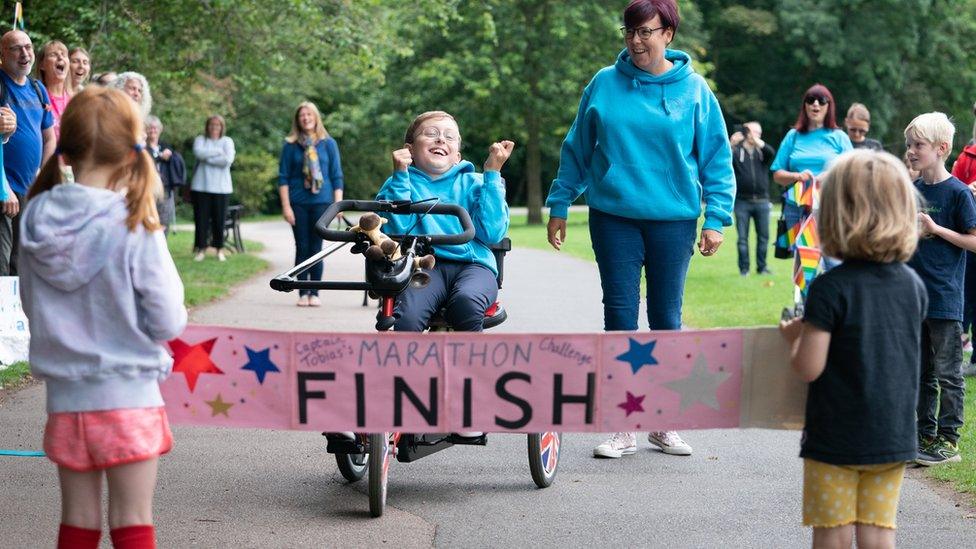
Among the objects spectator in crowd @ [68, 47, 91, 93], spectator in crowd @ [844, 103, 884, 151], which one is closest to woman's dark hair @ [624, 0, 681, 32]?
spectator in crowd @ [68, 47, 91, 93]

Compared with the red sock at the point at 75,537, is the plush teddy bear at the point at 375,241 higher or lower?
higher

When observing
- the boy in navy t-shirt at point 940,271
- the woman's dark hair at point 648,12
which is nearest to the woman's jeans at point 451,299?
the woman's dark hair at point 648,12

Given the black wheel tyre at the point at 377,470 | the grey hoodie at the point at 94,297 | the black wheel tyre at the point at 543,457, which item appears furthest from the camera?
the black wheel tyre at the point at 543,457

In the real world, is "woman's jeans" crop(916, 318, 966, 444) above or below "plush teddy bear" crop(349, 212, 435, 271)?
below

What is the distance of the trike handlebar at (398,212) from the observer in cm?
532

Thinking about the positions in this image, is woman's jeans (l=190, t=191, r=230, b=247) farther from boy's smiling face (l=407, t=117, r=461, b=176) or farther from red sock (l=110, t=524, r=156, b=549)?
red sock (l=110, t=524, r=156, b=549)

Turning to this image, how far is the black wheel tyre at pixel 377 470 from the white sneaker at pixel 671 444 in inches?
78.7

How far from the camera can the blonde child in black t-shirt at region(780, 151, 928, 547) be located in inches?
152

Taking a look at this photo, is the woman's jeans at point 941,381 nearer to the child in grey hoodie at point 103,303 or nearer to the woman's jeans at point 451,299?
the woman's jeans at point 451,299

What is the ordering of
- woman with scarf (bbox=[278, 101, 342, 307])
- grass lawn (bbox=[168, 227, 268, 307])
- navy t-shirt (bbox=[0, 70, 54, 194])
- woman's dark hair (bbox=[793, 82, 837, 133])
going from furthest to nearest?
grass lawn (bbox=[168, 227, 268, 307]) < woman with scarf (bbox=[278, 101, 342, 307]) < woman's dark hair (bbox=[793, 82, 837, 133]) < navy t-shirt (bbox=[0, 70, 54, 194])

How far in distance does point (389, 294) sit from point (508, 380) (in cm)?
113

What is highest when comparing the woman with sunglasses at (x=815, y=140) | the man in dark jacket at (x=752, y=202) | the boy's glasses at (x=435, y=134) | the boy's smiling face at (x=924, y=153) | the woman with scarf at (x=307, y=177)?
the boy's glasses at (x=435, y=134)

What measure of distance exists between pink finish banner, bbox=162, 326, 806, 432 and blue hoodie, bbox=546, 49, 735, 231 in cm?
219

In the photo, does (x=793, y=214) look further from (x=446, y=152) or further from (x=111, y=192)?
(x=111, y=192)
